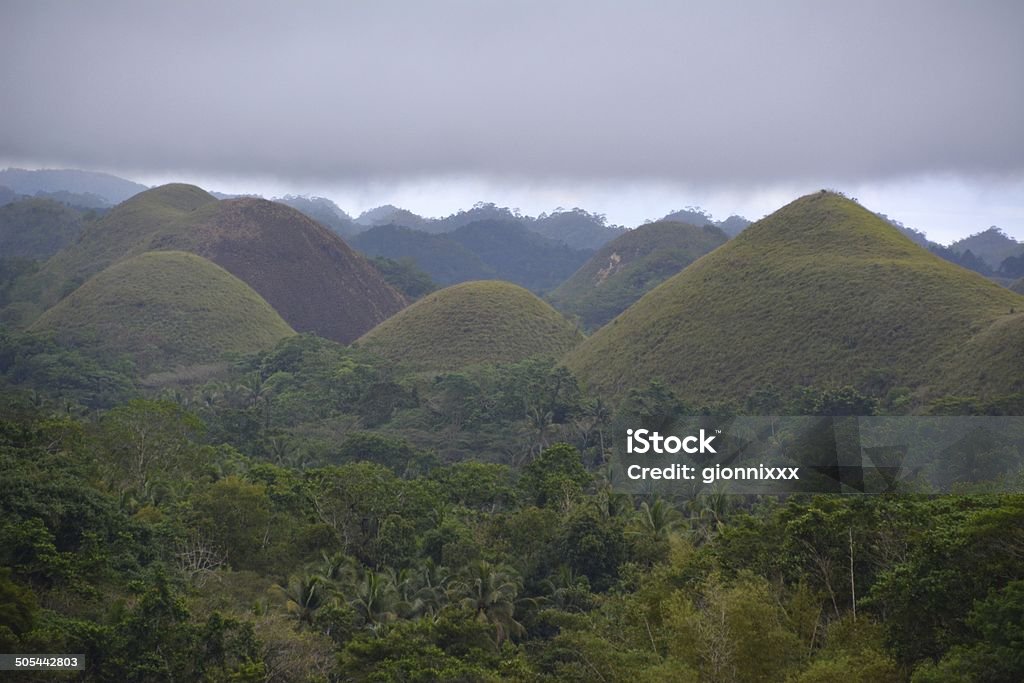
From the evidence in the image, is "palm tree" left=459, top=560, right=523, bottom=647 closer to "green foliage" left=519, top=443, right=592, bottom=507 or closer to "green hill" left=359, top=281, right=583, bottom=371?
"green foliage" left=519, top=443, right=592, bottom=507

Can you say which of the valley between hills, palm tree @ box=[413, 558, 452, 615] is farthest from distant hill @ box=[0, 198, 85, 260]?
palm tree @ box=[413, 558, 452, 615]

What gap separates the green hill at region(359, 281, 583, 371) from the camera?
90188mm

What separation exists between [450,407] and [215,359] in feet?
108

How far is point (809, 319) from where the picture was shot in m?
67.1

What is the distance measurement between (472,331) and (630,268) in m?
75.1

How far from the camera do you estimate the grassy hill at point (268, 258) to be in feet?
406

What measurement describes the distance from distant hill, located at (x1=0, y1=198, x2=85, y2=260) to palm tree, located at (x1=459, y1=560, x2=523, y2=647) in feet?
539

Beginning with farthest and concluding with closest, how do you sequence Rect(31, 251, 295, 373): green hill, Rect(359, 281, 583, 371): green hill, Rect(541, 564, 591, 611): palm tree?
Rect(31, 251, 295, 373): green hill < Rect(359, 281, 583, 371): green hill < Rect(541, 564, 591, 611): palm tree

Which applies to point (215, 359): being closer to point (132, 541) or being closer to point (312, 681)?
point (132, 541)

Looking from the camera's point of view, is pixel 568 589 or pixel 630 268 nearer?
pixel 568 589

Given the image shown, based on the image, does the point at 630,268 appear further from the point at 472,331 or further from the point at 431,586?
the point at 431,586

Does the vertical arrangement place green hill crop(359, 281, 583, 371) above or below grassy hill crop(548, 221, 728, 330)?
below

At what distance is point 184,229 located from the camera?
13388cm

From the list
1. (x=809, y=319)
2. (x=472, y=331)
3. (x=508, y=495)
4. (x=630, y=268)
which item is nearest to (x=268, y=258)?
(x=472, y=331)
